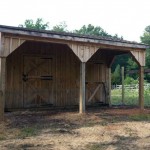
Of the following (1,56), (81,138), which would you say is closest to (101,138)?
(81,138)

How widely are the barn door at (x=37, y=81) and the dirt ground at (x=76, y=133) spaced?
10.2ft

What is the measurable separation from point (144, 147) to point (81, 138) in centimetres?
172

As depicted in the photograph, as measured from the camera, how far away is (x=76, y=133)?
29.7 feet

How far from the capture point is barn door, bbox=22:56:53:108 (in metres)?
14.8

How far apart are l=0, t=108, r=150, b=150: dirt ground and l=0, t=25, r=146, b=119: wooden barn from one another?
2.27m

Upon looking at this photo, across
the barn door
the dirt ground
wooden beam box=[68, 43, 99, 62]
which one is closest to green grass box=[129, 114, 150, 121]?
the dirt ground

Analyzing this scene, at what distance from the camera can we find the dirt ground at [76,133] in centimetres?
750

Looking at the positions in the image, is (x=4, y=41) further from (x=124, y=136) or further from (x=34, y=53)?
(x=124, y=136)

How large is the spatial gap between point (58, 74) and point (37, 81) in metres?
1.16

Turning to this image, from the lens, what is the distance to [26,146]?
7.36 meters

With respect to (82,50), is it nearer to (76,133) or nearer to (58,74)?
(58,74)

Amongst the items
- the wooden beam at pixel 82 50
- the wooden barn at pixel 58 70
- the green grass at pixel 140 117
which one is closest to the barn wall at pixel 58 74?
the wooden barn at pixel 58 70

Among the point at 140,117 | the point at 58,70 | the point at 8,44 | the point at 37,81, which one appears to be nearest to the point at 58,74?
the point at 58,70

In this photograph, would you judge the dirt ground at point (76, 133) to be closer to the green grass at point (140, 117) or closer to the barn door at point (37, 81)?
the green grass at point (140, 117)
